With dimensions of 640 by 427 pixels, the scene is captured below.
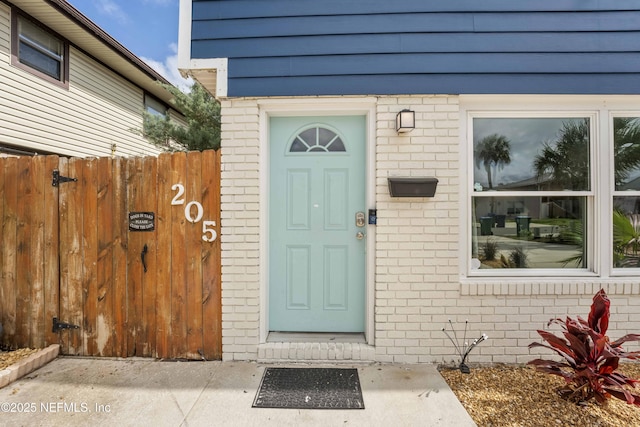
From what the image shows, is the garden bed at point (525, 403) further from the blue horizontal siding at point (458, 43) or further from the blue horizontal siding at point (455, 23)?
the blue horizontal siding at point (455, 23)

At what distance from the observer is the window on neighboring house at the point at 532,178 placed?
3135 millimetres

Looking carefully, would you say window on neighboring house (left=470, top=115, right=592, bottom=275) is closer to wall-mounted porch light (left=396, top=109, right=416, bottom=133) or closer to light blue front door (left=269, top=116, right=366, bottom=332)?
wall-mounted porch light (left=396, top=109, right=416, bottom=133)

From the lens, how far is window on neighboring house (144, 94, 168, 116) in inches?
339

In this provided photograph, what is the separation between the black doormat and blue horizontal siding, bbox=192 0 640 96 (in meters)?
2.55

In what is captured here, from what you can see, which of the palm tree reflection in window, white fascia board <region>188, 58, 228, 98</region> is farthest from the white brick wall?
white fascia board <region>188, 58, 228, 98</region>

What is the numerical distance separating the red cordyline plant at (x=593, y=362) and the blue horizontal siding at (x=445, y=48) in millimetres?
2033

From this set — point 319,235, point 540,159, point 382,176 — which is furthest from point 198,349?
point 540,159

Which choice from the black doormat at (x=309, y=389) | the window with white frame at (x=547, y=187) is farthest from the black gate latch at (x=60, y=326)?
the window with white frame at (x=547, y=187)

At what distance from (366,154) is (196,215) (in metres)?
1.74

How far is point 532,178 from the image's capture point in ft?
10.3

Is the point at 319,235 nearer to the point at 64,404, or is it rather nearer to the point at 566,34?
the point at 64,404

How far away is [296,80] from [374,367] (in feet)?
9.07

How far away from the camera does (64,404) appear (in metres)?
2.42

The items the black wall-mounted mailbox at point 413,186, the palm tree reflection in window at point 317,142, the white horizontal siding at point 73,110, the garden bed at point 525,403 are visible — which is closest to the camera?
the garden bed at point 525,403
